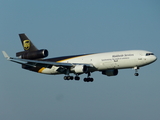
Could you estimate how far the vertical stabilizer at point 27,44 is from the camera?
10139cm

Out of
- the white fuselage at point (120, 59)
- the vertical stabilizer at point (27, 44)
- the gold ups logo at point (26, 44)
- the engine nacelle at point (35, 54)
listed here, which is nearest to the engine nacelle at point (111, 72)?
the white fuselage at point (120, 59)

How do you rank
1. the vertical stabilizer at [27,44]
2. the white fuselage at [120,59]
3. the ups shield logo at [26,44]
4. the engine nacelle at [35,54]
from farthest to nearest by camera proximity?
the ups shield logo at [26,44], the vertical stabilizer at [27,44], the engine nacelle at [35,54], the white fuselage at [120,59]

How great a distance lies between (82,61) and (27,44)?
15.6m

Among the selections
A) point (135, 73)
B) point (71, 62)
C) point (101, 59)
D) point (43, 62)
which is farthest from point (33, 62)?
point (135, 73)

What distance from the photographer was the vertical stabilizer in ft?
333

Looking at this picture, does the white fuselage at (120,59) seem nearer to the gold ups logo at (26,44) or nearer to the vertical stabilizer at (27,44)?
the vertical stabilizer at (27,44)

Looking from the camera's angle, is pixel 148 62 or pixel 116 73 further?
pixel 116 73

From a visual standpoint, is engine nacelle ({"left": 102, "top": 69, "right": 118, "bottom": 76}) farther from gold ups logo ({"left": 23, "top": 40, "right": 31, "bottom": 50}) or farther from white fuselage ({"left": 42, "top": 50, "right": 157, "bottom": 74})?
gold ups logo ({"left": 23, "top": 40, "right": 31, "bottom": 50})

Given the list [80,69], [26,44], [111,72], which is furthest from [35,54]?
[111,72]

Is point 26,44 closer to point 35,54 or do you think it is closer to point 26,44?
point 26,44

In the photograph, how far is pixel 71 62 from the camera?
94562 millimetres

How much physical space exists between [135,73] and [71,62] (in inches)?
556

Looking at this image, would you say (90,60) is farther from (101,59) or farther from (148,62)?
(148,62)

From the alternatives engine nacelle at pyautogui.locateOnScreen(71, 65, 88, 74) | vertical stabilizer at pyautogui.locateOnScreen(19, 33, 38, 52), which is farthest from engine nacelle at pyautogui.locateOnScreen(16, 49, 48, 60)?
engine nacelle at pyautogui.locateOnScreen(71, 65, 88, 74)
